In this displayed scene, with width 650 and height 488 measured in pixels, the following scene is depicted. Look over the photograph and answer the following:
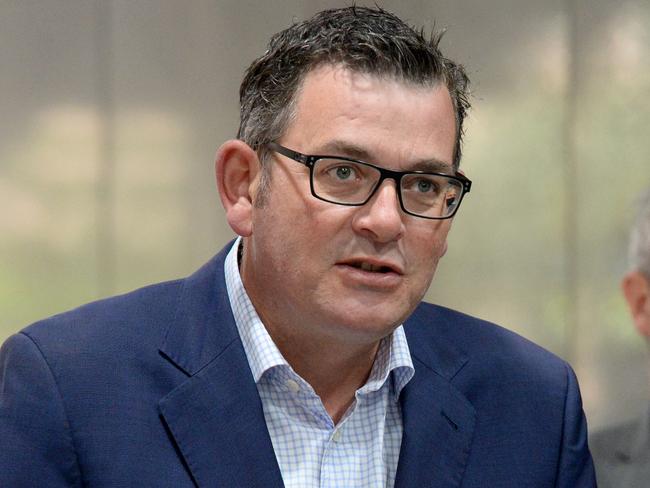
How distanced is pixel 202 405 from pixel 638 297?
36.7 inches

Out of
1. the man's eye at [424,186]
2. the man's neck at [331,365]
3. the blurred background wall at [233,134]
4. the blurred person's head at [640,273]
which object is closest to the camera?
the man's eye at [424,186]

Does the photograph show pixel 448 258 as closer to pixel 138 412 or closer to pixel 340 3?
pixel 340 3

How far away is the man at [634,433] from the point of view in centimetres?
202

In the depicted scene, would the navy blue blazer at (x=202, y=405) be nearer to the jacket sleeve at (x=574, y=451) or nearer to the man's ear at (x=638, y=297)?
the jacket sleeve at (x=574, y=451)

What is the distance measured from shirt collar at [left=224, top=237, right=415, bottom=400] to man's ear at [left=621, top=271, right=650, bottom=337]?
1.64 feet

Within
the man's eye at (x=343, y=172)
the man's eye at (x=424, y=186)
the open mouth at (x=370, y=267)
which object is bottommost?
the open mouth at (x=370, y=267)

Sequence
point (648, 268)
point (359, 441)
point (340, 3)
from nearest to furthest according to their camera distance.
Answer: point (359, 441) < point (648, 268) < point (340, 3)

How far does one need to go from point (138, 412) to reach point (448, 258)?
135cm

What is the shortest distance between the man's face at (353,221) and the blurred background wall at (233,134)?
736 mm

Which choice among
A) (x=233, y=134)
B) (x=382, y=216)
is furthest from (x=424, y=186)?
(x=233, y=134)

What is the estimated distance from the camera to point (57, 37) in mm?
2773

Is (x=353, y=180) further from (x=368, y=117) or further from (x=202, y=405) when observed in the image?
(x=202, y=405)

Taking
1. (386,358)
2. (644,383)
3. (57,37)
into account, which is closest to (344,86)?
(386,358)

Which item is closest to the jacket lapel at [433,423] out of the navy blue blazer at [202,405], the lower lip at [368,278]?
the navy blue blazer at [202,405]
